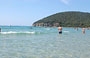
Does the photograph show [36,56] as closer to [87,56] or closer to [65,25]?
[87,56]

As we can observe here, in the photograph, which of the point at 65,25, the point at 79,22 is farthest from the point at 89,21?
the point at 65,25

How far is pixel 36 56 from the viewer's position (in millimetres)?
13539

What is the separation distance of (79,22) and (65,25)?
42.2 ft

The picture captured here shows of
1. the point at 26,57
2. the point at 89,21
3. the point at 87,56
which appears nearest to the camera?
the point at 26,57

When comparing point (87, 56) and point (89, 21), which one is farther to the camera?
point (89, 21)

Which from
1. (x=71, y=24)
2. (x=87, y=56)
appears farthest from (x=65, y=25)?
(x=87, y=56)

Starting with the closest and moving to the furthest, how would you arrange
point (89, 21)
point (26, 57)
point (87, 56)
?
point (26, 57) < point (87, 56) < point (89, 21)

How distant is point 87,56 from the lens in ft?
45.6

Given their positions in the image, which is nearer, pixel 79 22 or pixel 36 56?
pixel 36 56

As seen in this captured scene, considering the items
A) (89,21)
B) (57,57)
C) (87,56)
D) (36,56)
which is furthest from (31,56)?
(89,21)

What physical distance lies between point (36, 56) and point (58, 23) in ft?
608

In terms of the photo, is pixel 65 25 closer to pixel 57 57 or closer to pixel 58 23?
→ pixel 58 23

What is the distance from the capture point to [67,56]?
1377 cm

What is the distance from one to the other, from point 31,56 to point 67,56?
7.18 ft
